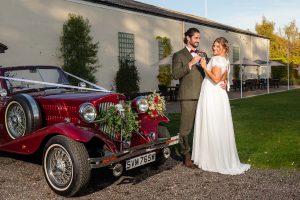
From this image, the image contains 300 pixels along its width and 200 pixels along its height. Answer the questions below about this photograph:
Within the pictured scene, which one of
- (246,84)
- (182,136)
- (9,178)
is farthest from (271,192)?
(246,84)

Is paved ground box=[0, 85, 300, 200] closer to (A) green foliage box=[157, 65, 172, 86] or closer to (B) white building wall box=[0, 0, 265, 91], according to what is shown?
(B) white building wall box=[0, 0, 265, 91]

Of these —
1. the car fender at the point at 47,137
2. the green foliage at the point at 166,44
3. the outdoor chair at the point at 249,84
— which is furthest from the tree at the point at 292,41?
the car fender at the point at 47,137

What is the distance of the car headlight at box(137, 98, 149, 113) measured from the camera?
5.79m

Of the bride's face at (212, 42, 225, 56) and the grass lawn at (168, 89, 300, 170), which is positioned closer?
the bride's face at (212, 42, 225, 56)

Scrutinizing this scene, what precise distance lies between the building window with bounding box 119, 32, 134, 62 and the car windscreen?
12110 mm

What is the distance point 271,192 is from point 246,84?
76.0 ft

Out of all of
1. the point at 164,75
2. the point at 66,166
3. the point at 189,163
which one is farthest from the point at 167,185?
the point at 164,75

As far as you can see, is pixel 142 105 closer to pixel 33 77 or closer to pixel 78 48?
pixel 33 77

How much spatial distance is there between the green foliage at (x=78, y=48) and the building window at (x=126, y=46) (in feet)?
7.63

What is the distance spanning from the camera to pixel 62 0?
15.3m

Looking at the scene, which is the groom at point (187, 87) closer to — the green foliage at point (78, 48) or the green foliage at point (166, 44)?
the green foliage at point (78, 48)

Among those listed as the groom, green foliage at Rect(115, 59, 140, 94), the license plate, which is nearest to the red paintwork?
the license plate

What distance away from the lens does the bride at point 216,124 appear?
17.7 ft

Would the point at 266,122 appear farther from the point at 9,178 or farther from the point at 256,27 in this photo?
the point at 256,27
